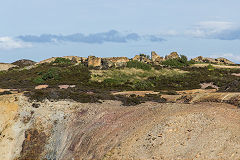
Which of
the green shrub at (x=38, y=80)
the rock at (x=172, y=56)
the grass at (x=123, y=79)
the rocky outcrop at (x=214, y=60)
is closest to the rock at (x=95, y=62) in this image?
the grass at (x=123, y=79)

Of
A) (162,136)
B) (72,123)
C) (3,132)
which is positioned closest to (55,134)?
(72,123)

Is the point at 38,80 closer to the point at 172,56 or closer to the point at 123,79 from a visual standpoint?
the point at 123,79

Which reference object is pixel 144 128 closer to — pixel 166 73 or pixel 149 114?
pixel 149 114

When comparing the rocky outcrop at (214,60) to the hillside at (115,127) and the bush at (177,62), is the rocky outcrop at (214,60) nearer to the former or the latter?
the bush at (177,62)

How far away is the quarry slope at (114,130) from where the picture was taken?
56.9 feet

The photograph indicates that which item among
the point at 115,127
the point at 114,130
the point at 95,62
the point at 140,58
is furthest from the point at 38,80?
the point at 140,58

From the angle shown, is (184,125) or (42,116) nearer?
(184,125)

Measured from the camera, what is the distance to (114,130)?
22547mm

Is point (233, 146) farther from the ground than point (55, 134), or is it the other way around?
point (233, 146)

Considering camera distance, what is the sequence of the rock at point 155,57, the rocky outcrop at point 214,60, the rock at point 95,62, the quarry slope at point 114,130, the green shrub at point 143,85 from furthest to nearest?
1. the rocky outcrop at point 214,60
2. the rock at point 155,57
3. the rock at point 95,62
4. the green shrub at point 143,85
5. the quarry slope at point 114,130

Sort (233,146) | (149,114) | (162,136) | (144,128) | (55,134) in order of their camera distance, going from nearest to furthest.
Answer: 1. (233,146)
2. (162,136)
3. (144,128)
4. (149,114)
5. (55,134)

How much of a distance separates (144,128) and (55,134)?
950cm

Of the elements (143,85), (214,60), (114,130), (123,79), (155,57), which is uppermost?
(114,130)

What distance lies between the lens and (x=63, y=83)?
2388 inches
